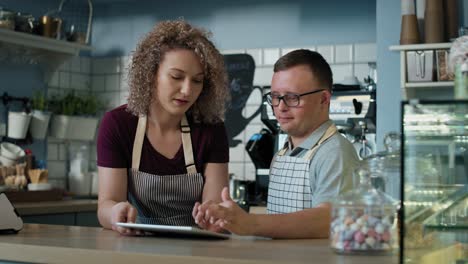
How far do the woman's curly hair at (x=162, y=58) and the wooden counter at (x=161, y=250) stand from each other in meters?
0.55

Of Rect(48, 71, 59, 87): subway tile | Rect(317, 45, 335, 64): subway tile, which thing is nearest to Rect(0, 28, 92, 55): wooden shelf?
Rect(48, 71, 59, 87): subway tile

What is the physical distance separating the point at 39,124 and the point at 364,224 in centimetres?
392

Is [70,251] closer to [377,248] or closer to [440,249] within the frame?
[377,248]

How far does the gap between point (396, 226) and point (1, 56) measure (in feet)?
12.9

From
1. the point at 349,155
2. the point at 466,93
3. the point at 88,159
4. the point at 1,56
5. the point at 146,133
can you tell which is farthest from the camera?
the point at 88,159

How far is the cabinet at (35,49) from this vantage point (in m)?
5.00

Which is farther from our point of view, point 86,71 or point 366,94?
point 86,71

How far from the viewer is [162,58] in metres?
2.53

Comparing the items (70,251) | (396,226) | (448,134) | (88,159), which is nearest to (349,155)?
(396,226)

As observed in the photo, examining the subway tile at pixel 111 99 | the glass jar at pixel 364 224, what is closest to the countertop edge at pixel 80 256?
the glass jar at pixel 364 224

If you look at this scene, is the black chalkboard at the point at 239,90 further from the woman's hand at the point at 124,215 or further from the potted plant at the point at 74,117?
the woman's hand at the point at 124,215

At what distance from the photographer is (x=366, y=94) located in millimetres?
4535

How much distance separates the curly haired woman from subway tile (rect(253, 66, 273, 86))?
2816mm

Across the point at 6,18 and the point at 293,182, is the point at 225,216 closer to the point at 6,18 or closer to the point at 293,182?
the point at 293,182
